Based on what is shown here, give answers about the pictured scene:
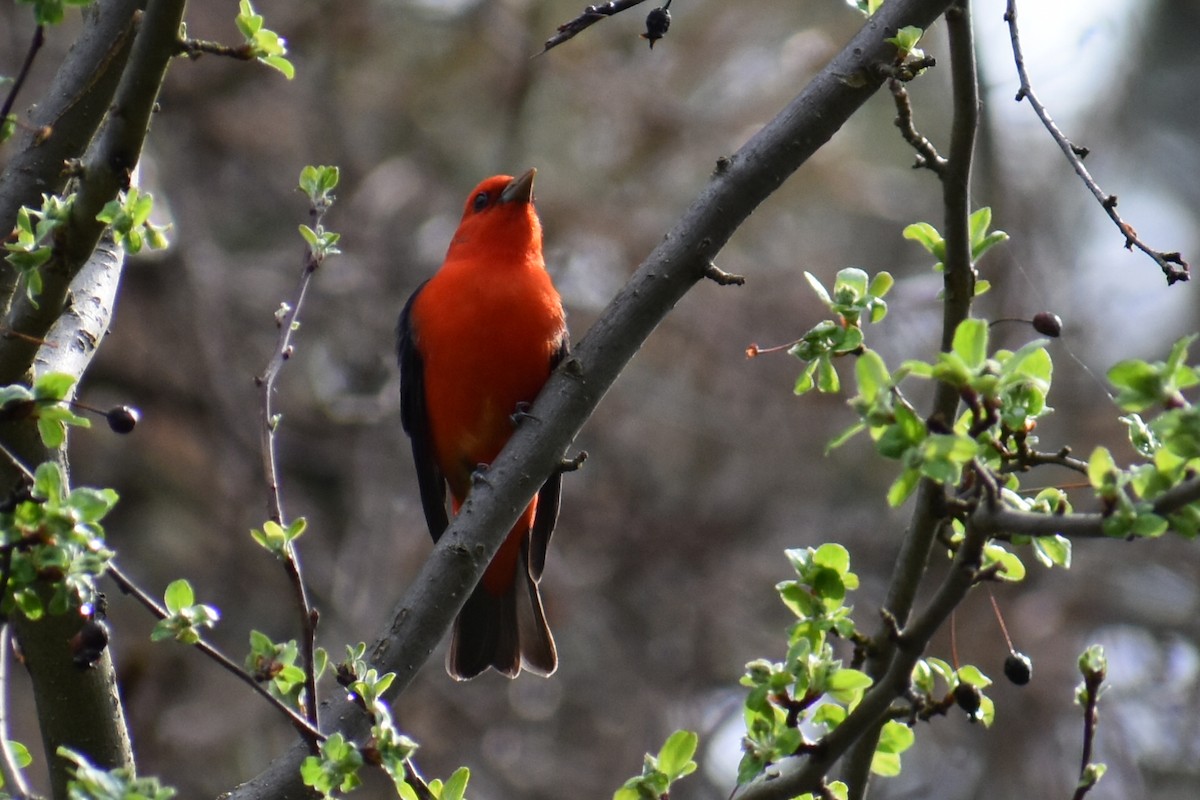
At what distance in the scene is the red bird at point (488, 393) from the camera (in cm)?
515

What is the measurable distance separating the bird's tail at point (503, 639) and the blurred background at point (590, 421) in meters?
2.38

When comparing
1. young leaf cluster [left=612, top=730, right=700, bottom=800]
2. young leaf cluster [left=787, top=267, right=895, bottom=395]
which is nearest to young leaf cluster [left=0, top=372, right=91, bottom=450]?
young leaf cluster [left=612, top=730, right=700, bottom=800]

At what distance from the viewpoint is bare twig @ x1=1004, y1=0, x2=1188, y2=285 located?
2463 millimetres

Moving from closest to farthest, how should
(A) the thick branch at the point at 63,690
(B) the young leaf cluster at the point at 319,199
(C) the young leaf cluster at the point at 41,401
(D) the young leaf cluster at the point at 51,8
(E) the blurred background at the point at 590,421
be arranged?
(D) the young leaf cluster at the point at 51,8
(C) the young leaf cluster at the point at 41,401
(B) the young leaf cluster at the point at 319,199
(A) the thick branch at the point at 63,690
(E) the blurred background at the point at 590,421

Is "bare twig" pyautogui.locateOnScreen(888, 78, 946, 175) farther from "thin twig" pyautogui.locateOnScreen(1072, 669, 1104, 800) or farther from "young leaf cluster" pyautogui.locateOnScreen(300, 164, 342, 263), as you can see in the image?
"young leaf cluster" pyautogui.locateOnScreen(300, 164, 342, 263)

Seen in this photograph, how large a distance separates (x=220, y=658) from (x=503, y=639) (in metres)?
3.17

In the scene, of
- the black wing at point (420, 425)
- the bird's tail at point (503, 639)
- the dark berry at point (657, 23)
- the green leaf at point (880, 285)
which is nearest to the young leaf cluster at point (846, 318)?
the green leaf at point (880, 285)

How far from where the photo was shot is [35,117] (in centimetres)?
315

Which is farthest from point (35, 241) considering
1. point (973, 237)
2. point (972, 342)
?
point (973, 237)

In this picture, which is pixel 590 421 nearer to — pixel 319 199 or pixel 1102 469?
pixel 319 199

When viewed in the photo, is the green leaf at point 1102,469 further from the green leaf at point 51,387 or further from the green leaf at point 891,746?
the green leaf at point 51,387

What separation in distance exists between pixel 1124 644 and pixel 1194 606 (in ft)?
1.89

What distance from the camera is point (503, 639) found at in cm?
524

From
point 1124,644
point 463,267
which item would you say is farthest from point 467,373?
point 1124,644
